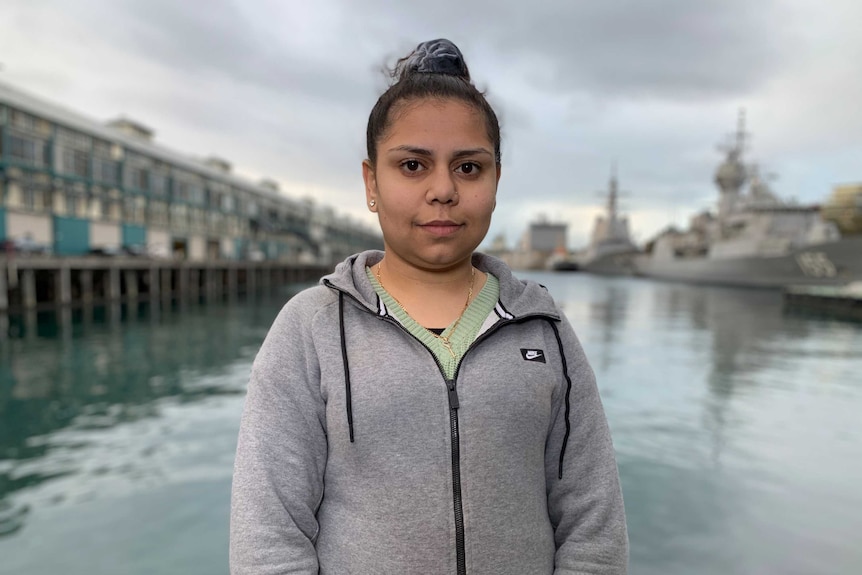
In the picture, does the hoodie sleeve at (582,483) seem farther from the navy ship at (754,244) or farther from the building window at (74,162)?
the navy ship at (754,244)

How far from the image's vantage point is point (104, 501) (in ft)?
18.1

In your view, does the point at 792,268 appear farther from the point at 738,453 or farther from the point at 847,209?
the point at 738,453

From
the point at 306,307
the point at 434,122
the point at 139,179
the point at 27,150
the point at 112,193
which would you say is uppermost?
the point at 139,179

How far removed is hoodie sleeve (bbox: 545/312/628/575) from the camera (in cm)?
132

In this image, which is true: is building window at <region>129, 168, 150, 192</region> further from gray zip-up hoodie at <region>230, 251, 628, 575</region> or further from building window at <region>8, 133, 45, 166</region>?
gray zip-up hoodie at <region>230, 251, 628, 575</region>

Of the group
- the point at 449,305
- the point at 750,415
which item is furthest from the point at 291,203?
the point at 449,305

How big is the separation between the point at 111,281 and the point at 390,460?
3327cm

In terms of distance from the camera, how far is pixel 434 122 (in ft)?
4.26

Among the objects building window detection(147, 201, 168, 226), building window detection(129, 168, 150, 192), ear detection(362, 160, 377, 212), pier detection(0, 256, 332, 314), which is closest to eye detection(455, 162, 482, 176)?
ear detection(362, 160, 377, 212)

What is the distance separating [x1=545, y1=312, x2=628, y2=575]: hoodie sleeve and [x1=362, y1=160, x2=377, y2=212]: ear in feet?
1.98

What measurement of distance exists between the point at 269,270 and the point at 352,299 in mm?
52395

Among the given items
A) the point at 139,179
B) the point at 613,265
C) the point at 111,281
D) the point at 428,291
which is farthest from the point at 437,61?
the point at 613,265

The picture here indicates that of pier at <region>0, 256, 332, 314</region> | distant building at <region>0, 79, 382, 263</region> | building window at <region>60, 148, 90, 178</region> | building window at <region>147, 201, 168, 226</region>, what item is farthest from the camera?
building window at <region>147, 201, 168, 226</region>

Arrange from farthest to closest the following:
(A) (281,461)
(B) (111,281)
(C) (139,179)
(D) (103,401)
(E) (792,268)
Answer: (E) (792,268)
(C) (139,179)
(B) (111,281)
(D) (103,401)
(A) (281,461)
